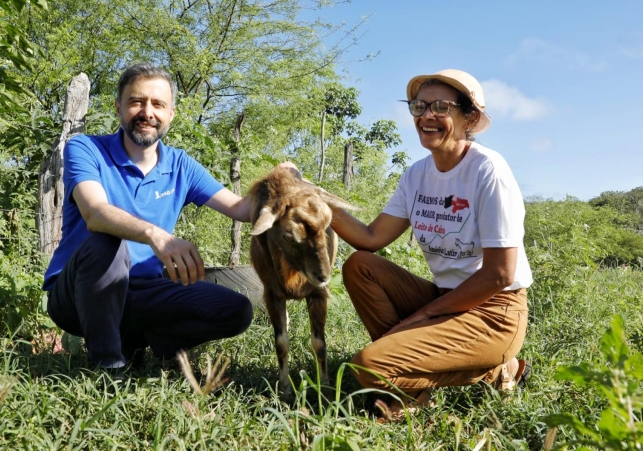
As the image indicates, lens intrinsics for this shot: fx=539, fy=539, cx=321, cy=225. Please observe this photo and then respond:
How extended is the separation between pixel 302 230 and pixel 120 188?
141 cm

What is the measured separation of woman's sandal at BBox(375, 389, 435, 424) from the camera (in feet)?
11.0

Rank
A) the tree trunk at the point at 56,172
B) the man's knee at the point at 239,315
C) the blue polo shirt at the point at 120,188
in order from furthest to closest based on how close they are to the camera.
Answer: the tree trunk at the point at 56,172 → the man's knee at the point at 239,315 → the blue polo shirt at the point at 120,188

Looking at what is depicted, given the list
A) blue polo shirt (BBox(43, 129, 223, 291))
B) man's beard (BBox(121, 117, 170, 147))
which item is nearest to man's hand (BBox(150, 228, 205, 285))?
blue polo shirt (BBox(43, 129, 223, 291))

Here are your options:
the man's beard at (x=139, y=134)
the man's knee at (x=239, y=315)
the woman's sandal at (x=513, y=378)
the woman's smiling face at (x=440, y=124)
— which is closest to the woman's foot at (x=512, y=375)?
the woman's sandal at (x=513, y=378)

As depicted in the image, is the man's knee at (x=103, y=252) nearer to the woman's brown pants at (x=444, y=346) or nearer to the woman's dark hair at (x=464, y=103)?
the woman's brown pants at (x=444, y=346)

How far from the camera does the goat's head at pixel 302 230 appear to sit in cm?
373

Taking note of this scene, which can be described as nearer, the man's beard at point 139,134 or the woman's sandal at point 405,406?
the woman's sandal at point 405,406

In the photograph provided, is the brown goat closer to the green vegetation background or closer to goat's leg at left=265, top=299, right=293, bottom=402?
goat's leg at left=265, top=299, right=293, bottom=402

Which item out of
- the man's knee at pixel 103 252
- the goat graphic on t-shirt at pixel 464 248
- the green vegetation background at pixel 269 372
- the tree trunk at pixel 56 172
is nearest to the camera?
the green vegetation background at pixel 269 372

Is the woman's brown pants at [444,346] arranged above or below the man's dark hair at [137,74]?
below

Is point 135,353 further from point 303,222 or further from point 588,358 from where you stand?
point 588,358

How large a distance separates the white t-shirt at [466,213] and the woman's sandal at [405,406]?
80 centimetres

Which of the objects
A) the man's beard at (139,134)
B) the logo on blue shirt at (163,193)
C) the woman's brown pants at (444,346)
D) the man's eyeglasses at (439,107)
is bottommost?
the woman's brown pants at (444,346)

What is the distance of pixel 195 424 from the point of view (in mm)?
2766
